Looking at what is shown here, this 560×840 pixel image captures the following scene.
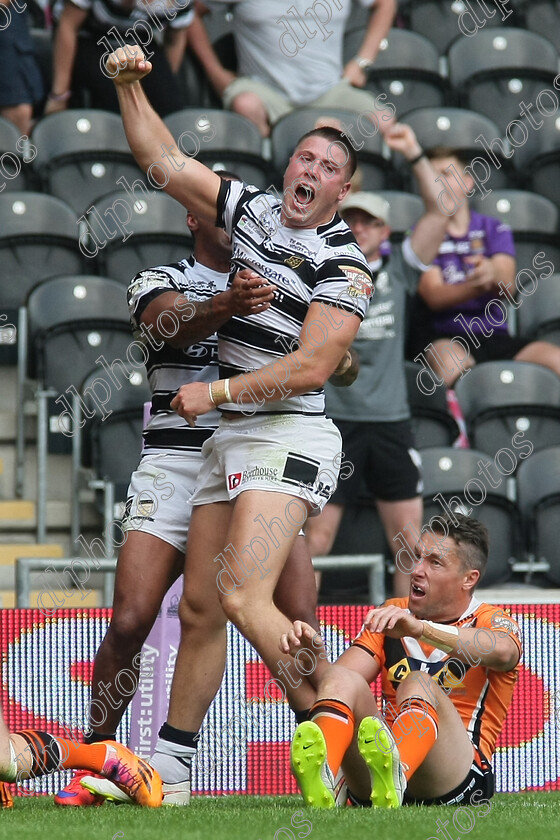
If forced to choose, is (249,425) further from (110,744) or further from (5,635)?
(5,635)

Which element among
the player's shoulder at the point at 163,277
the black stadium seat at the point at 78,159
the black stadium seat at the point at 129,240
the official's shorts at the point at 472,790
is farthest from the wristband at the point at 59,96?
the official's shorts at the point at 472,790

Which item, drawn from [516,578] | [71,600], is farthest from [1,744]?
[516,578]

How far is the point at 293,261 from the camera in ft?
13.3

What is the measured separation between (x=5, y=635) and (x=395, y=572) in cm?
213

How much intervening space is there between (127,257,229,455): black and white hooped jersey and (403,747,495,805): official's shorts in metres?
1.38

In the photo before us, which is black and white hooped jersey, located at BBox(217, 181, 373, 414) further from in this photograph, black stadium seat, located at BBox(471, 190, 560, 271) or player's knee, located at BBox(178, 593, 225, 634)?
black stadium seat, located at BBox(471, 190, 560, 271)

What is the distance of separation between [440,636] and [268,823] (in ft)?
2.65

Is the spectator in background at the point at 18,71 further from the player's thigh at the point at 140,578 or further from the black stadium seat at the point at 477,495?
the player's thigh at the point at 140,578

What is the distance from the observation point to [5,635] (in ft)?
16.7

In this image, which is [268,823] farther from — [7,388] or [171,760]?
[7,388]

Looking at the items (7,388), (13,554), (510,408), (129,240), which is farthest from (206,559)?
(129,240)

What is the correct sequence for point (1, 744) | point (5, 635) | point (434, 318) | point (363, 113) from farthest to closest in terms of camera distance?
1. point (363, 113)
2. point (434, 318)
3. point (5, 635)
4. point (1, 744)

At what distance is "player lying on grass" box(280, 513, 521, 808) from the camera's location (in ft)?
12.0

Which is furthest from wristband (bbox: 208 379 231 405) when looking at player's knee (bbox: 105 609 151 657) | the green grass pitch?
the green grass pitch
